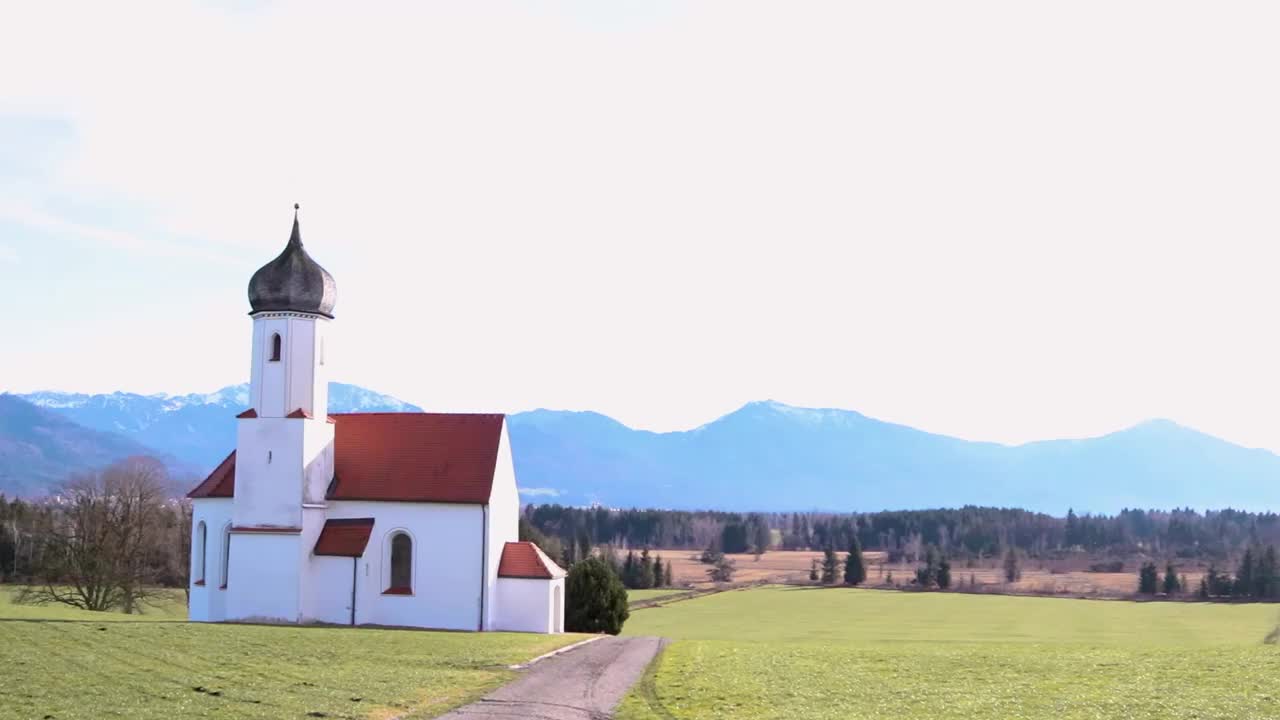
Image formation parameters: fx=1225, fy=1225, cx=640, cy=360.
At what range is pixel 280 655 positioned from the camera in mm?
30984

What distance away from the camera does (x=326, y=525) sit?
49.7 meters

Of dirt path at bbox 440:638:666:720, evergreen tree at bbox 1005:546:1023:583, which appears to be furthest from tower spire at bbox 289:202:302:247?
evergreen tree at bbox 1005:546:1023:583

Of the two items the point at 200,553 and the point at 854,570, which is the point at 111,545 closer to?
the point at 200,553

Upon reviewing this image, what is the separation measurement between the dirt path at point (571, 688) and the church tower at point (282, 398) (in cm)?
1614

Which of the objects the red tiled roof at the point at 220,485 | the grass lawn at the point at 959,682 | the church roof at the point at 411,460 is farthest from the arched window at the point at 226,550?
the grass lawn at the point at 959,682

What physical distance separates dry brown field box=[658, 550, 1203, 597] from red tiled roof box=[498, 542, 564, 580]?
259 ft

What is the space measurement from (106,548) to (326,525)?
24772 millimetres

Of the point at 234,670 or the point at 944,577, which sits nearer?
the point at 234,670

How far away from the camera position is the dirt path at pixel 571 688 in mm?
23281

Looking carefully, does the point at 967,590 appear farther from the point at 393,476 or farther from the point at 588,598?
the point at 393,476

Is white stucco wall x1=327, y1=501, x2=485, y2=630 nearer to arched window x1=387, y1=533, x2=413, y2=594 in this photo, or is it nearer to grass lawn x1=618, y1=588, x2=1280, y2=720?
arched window x1=387, y1=533, x2=413, y2=594

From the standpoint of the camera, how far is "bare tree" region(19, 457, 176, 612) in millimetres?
66625

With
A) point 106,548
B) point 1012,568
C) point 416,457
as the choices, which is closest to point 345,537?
point 416,457

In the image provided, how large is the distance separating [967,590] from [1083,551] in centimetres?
6938
